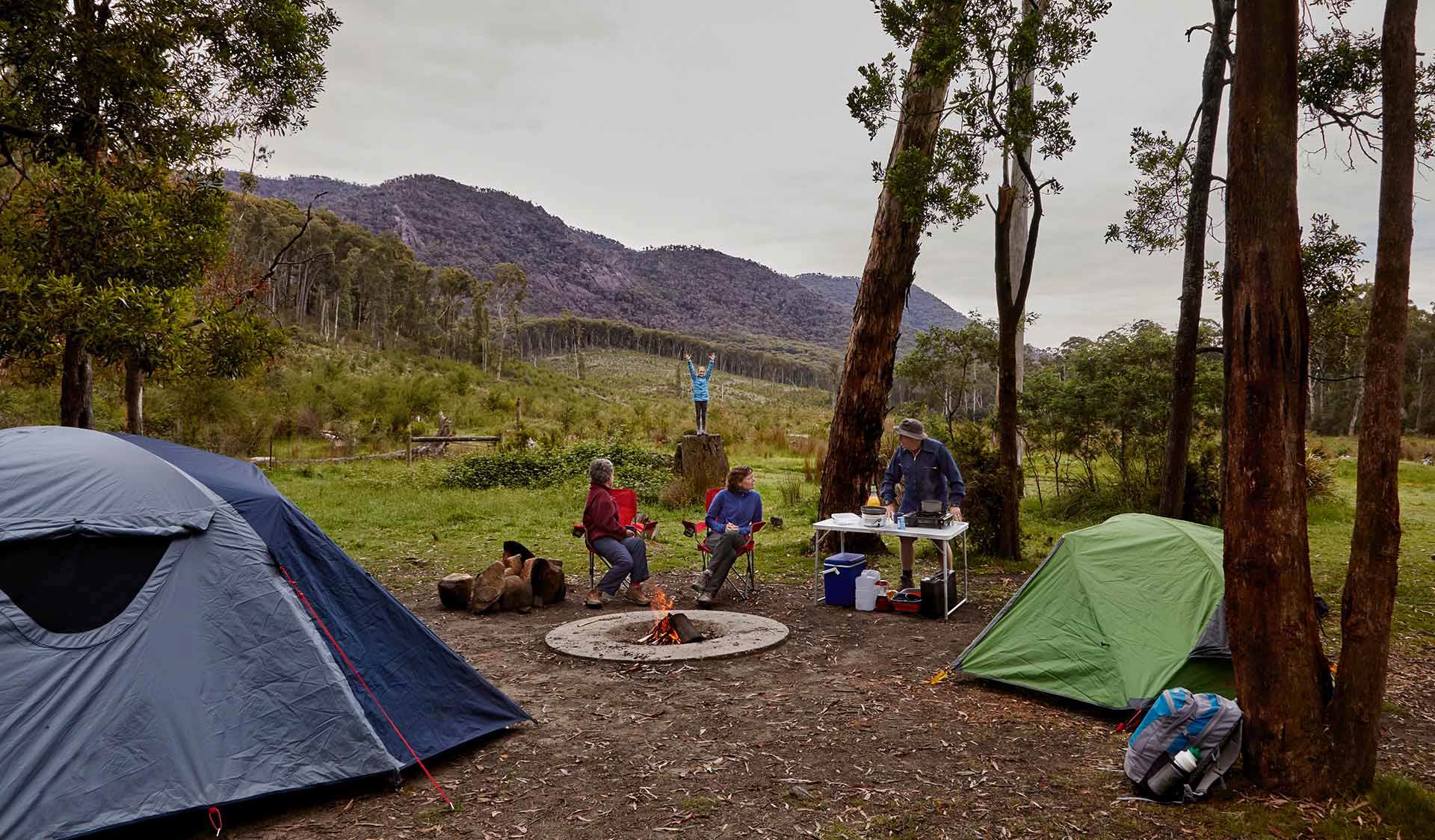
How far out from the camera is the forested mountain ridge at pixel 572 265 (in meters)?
146

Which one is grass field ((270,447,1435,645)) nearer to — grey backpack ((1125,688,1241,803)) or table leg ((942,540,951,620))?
table leg ((942,540,951,620))

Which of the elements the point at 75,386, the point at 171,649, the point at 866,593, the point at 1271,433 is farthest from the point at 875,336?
the point at 171,649

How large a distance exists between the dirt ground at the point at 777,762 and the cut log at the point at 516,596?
1.45 metres

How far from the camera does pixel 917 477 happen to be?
788cm

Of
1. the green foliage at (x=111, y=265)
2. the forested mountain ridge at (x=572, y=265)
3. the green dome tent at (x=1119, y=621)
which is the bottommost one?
the green dome tent at (x=1119, y=621)

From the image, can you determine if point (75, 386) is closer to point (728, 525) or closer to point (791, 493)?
point (728, 525)

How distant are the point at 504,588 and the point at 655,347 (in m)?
96.8

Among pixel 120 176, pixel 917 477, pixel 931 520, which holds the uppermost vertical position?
pixel 120 176

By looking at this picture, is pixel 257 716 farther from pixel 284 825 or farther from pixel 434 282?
pixel 434 282

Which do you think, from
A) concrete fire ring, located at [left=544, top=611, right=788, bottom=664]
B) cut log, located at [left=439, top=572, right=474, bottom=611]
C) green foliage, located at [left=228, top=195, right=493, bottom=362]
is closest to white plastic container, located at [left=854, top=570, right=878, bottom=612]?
concrete fire ring, located at [left=544, top=611, right=788, bottom=664]

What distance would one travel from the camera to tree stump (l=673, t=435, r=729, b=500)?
14570mm

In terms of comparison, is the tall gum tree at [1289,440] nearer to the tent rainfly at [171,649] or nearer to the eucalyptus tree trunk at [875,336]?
the tent rainfly at [171,649]

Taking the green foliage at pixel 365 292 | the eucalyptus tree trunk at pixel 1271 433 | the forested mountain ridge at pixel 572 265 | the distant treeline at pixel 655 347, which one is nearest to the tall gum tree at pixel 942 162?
the eucalyptus tree trunk at pixel 1271 433

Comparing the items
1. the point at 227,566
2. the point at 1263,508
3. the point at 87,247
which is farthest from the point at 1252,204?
the point at 87,247
